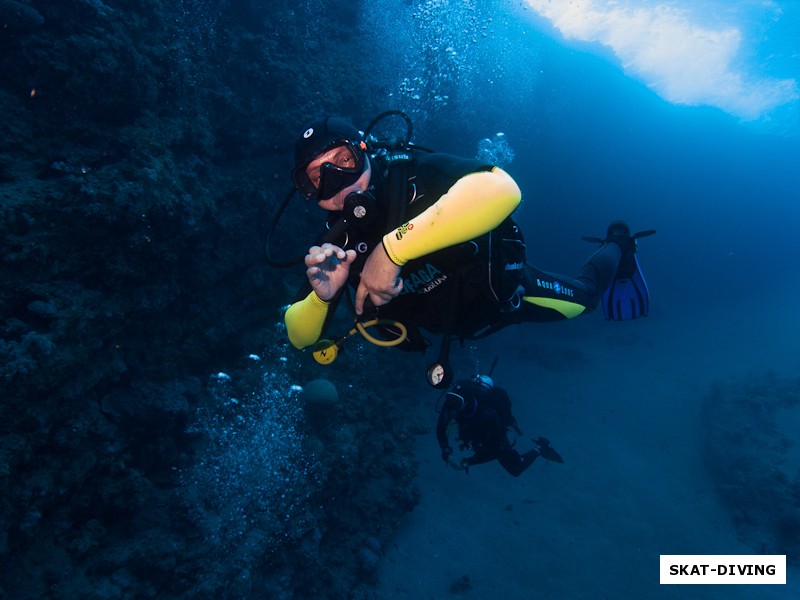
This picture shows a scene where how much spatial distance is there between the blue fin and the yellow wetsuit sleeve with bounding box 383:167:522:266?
13.1 ft

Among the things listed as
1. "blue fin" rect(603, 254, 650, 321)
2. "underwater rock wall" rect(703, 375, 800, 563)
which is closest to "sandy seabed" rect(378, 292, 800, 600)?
"underwater rock wall" rect(703, 375, 800, 563)

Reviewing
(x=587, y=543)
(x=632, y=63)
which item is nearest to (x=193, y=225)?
(x=587, y=543)

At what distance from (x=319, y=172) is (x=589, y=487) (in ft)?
37.3

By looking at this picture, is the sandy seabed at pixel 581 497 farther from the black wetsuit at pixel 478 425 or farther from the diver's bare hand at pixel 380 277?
the diver's bare hand at pixel 380 277

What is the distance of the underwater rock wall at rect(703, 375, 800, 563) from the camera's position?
Result: 9.77m

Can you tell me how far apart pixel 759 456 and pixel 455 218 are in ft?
48.7

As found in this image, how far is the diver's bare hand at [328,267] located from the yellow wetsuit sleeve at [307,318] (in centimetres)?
31

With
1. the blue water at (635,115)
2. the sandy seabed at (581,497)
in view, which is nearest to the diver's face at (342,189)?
the sandy seabed at (581,497)

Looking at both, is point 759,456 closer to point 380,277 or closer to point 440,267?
point 440,267

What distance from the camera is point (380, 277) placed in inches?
75.2

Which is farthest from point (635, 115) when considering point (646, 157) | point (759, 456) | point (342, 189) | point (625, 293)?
point (342, 189)

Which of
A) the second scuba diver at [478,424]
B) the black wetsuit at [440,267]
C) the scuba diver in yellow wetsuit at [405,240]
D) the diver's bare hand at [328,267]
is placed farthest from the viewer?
the second scuba diver at [478,424]

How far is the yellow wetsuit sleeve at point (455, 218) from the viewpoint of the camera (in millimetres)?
1871

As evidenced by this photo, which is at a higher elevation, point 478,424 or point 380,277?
point 478,424
